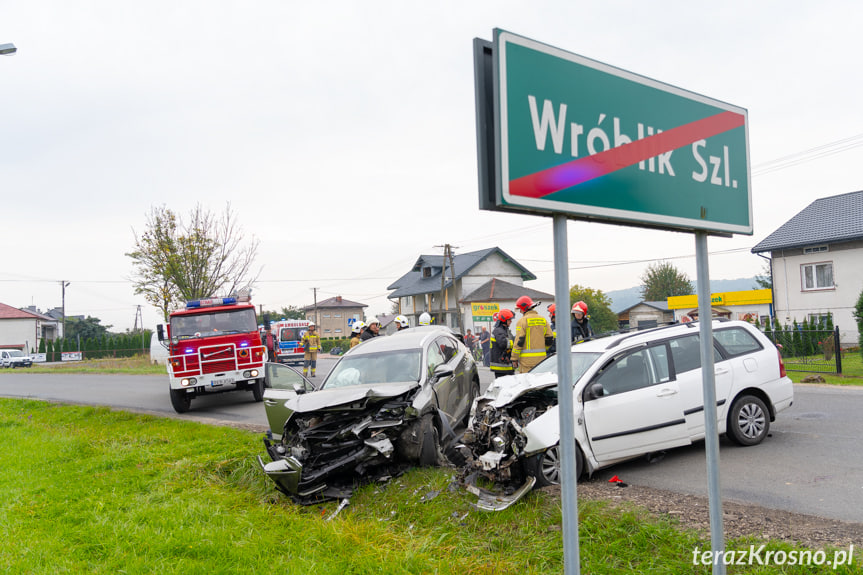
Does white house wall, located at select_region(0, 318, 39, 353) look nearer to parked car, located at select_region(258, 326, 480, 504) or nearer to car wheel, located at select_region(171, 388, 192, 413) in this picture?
car wheel, located at select_region(171, 388, 192, 413)

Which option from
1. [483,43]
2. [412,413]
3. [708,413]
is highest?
[483,43]

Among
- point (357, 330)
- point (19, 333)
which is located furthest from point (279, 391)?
point (19, 333)

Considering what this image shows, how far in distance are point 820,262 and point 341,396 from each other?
31.6 meters

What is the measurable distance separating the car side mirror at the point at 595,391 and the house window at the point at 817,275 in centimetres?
2962

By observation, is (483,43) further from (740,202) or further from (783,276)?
(783,276)

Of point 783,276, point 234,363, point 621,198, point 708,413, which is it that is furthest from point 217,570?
point 783,276

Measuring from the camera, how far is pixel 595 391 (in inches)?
249

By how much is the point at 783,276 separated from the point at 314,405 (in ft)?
106

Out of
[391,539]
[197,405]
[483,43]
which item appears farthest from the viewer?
[197,405]

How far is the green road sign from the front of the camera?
1.83m

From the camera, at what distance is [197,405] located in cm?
1541

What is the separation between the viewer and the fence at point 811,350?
16.1 metres

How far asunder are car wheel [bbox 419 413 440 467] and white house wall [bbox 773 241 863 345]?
27.8 meters

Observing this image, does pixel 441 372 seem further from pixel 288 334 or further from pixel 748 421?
pixel 288 334
